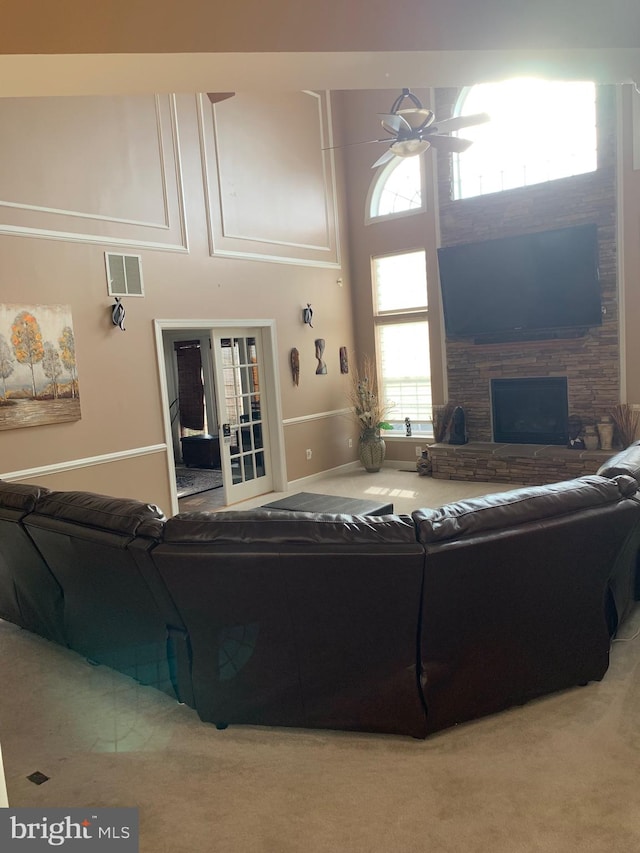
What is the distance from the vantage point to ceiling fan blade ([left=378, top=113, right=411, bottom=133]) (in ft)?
15.2

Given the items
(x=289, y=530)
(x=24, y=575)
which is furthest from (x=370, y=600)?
(x=24, y=575)

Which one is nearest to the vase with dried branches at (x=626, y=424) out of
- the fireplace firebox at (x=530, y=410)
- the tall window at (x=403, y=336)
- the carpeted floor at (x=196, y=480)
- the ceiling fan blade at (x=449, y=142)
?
the fireplace firebox at (x=530, y=410)

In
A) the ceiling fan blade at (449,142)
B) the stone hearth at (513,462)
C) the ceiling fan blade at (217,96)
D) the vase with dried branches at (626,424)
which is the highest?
the ceiling fan blade at (217,96)

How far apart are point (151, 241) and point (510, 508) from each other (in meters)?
4.78

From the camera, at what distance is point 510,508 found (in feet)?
8.00

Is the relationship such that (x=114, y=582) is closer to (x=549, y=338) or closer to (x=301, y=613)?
(x=301, y=613)

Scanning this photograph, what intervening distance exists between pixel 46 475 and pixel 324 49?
4380 millimetres

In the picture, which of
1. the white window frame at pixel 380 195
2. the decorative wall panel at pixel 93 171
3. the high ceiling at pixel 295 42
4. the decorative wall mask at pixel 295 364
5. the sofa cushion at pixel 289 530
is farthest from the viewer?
the white window frame at pixel 380 195

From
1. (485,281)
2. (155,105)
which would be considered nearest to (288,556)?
(155,105)

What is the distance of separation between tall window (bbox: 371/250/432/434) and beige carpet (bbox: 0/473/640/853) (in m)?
5.63

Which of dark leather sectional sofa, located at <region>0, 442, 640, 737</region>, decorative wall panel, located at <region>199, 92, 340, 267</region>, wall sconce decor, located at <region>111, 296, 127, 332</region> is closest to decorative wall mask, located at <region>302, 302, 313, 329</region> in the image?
decorative wall panel, located at <region>199, 92, 340, 267</region>

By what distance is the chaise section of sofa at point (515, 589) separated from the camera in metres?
2.34

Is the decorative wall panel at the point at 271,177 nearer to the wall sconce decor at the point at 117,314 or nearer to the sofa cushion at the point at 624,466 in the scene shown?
the wall sconce decor at the point at 117,314

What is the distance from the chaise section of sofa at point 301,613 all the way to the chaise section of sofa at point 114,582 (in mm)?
140
